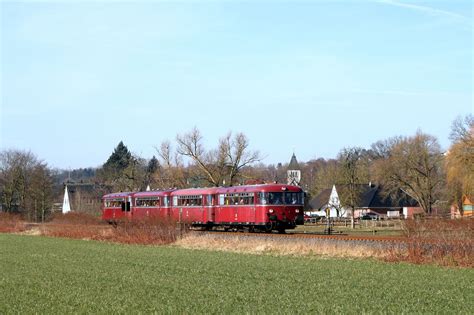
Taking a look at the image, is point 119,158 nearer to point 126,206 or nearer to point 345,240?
point 126,206

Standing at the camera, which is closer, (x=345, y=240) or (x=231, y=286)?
(x=231, y=286)

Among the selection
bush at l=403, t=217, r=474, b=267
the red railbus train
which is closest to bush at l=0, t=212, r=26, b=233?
the red railbus train

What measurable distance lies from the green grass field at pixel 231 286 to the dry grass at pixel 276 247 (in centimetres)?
151

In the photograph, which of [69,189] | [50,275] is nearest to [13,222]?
[50,275]

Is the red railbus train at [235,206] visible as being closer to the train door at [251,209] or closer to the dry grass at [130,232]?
the train door at [251,209]

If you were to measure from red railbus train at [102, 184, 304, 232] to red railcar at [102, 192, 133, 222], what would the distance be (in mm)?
3492

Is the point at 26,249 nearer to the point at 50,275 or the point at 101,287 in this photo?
the point at 50,275

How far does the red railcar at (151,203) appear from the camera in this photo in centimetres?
5006

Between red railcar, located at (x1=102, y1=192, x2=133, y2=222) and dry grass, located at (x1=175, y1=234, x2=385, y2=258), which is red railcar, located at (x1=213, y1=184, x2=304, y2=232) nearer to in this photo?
dry grass, located at (x1=175, y1=234, x2=385, y2=258)

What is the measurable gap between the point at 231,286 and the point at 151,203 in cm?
3457

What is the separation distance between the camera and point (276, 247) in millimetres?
31281

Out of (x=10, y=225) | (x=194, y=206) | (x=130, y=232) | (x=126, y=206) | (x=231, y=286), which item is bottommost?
(x=231, y=286)

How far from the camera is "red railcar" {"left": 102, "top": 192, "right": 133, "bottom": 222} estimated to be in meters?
56.6

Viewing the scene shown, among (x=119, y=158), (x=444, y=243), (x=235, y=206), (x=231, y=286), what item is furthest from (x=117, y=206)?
(x=119, y=158)
